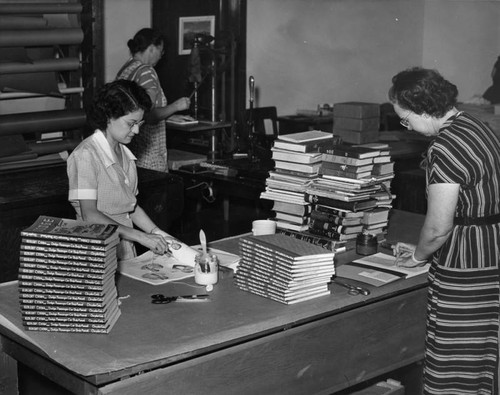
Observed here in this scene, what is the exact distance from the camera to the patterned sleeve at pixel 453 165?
10.0 feet

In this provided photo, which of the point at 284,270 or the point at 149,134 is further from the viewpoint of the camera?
the point at 149,134

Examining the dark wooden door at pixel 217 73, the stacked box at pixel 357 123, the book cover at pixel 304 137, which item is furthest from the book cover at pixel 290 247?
the dark wooden door at pixel 217 73

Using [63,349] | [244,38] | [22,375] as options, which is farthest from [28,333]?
[244,38]

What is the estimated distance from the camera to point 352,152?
3.87 metres

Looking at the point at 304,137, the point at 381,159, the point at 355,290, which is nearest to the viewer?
the point at 355,290

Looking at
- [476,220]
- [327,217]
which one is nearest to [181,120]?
[327,217]

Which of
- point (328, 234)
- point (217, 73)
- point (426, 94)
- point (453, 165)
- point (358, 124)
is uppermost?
point (426, 94)

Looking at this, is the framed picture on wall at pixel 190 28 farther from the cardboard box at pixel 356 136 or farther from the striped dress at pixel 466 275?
the striped dress at pixel 466 275

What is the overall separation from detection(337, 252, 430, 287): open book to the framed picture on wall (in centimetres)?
499

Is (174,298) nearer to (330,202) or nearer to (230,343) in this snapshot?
(230,343)

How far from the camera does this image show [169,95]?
841 centimetres

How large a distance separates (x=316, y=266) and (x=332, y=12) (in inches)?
271

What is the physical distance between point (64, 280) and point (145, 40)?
3.86 meters

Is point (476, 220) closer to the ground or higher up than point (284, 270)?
higher up
